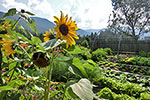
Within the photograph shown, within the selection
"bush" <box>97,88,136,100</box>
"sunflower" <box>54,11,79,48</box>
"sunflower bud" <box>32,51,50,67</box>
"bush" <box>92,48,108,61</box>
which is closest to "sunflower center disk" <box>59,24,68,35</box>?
"sunflower" <box>54,11,79,48</box>

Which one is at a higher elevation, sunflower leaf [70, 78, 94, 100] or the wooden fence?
sunflower leaf [70, 78, 94, 100]

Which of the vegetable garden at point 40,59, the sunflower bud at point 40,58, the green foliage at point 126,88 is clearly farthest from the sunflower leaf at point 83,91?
the green foliage at point 126,88

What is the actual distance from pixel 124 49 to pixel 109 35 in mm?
1830

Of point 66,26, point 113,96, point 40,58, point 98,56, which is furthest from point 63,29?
point 98,56

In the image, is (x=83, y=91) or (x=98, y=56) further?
(x=98, y=56)

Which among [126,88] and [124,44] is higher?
[124,44]

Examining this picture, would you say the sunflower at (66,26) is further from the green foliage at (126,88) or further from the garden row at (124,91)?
the green foliage at (126,88)

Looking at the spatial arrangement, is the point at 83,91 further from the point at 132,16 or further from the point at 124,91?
the point at 132,16

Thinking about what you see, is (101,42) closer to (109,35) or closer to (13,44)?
(109,35)

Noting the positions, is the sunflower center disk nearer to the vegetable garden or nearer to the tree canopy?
the vegetable garden

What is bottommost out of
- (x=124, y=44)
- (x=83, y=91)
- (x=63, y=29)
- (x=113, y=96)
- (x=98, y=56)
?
(x=98, y=56)

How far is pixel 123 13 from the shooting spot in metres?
12.8

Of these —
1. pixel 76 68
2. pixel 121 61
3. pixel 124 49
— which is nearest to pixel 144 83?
pixel 121 61

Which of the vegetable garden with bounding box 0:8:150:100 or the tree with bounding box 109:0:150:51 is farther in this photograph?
the tree with bounding box 109:0:150:51
